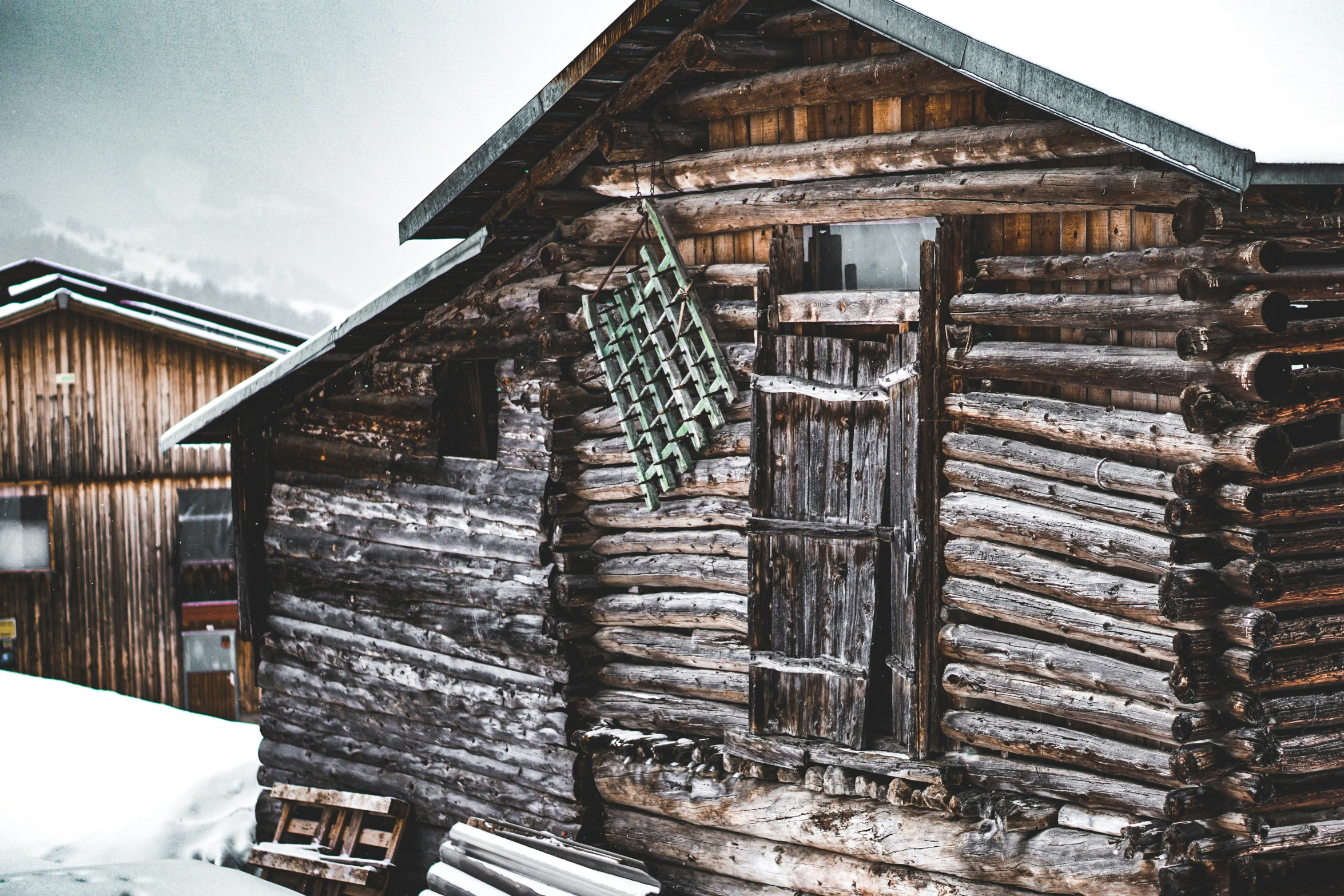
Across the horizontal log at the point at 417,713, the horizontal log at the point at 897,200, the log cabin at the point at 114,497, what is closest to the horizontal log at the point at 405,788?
the horizontal log at the point at 417,713

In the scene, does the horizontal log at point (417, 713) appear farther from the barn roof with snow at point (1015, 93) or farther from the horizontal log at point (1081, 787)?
the horizontal log at point (1081, 787)

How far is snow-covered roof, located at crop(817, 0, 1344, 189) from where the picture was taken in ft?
18.6

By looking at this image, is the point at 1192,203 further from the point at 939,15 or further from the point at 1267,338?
the point at 939,15

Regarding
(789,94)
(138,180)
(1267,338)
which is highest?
(138,180)

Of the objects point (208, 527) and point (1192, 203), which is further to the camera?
point (208, 527)

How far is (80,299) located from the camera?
58.5ft

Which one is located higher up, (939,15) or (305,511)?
(939,15)

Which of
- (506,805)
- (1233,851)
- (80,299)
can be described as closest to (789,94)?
(1233,851)

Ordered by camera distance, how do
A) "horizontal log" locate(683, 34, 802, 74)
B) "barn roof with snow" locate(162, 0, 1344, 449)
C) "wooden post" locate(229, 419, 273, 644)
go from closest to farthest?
"barn roof with snow" locate(162, 0, 1344, 449)
"horizontal log" locate(683, 34, 802, 74)
"wooden post" locate(229, 419, 273, 644)

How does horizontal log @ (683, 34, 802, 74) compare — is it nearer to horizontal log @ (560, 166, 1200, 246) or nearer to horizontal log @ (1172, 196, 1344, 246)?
horizontal log @ (560, 166, 1200, 246)

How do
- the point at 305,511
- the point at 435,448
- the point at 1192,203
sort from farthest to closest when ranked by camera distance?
1. the point at 305,511
2. the point at 435,448
3. the point at 1192,203

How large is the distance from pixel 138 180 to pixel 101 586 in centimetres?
7147

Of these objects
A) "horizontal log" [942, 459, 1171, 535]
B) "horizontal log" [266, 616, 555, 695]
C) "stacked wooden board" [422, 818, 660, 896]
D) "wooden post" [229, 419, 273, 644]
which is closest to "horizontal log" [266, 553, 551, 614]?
"wooden post" [229, 419, 273, 644]

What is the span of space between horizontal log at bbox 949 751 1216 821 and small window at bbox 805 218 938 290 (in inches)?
105
